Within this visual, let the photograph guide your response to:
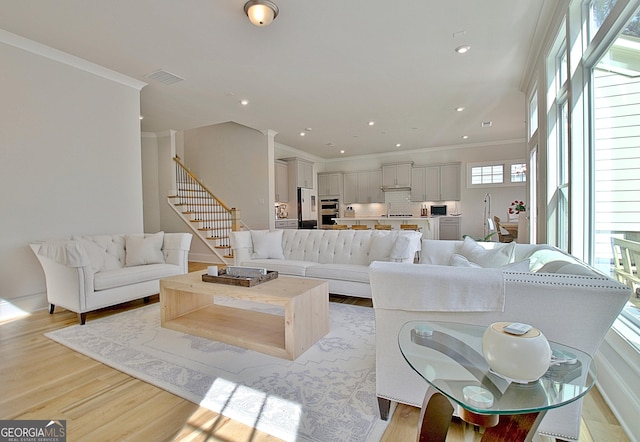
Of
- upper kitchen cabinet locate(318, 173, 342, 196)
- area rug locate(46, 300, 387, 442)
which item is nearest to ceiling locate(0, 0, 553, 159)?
area rug locate(46, 300, 387, 442)

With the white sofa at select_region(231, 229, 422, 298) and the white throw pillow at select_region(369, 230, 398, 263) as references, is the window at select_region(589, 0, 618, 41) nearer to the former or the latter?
the white sofa at select_region(231, 229, 422, 298)

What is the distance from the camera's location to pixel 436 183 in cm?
886

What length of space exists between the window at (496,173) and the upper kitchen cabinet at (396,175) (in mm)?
1684

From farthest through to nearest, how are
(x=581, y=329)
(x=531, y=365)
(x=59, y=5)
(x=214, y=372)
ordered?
(x=59, y=5), (x=214, y=372), (x=581, y=329), (x=531, y=365)

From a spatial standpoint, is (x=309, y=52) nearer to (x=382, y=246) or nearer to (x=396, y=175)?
(x=382, y=246)

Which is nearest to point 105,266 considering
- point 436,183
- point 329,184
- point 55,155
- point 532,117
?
point 55,155

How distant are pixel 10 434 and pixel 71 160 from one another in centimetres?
331

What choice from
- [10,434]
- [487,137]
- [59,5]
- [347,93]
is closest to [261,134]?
[347,93]

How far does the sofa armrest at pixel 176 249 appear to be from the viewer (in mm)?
3879

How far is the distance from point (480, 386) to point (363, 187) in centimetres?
922

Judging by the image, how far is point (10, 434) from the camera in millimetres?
1544

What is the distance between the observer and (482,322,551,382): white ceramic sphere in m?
0.90

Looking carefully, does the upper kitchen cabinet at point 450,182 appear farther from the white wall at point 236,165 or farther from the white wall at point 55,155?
the white wall at point 55,155

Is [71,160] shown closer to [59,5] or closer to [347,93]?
[59,5]
